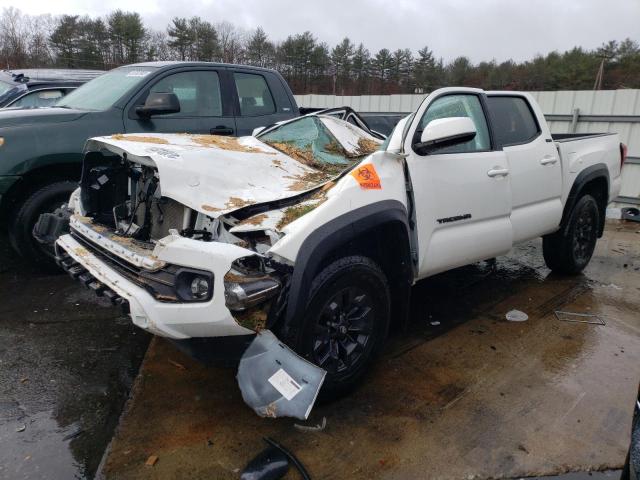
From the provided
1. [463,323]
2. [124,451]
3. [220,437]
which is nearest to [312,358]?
[220,437]

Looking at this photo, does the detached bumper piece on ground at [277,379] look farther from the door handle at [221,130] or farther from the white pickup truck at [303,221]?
the door handle at [221,130]

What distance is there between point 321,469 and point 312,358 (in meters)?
0.52

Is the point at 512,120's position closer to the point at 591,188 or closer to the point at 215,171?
the point at 591,188

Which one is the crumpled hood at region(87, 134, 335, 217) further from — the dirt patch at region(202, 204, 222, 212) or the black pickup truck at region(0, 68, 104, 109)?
the black pickup truck at region(0, 68, 104, 109)

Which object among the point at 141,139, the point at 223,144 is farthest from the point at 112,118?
the point at 223,144

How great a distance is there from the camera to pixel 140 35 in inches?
1647

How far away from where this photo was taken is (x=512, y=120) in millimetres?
4375

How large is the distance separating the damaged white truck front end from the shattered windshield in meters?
0.01

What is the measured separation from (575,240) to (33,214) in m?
5.07

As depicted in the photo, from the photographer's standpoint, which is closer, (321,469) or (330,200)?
(321,469)

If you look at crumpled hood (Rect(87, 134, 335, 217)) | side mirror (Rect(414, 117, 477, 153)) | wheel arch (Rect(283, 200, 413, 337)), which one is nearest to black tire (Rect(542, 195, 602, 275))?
side mirror (Rect(414, 117, 477, 153))

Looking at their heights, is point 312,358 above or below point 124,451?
above

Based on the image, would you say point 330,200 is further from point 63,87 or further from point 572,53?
point 572,53

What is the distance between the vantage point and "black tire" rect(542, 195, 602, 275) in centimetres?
495
